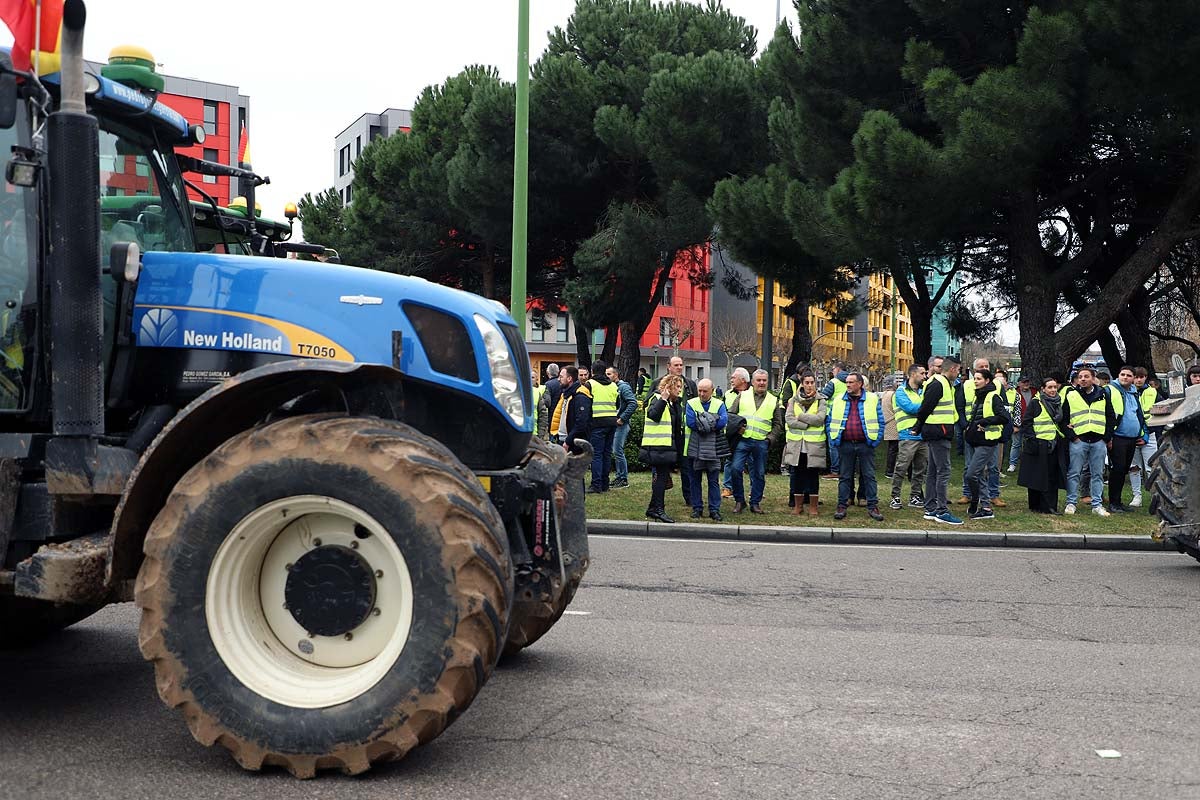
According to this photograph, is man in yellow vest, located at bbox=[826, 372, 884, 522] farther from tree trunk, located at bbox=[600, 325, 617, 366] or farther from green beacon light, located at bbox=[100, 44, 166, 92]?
tree trunk, located at bbox=[600, 325, 617, 366]

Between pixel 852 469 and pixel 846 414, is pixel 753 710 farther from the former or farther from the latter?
pixel 852 469

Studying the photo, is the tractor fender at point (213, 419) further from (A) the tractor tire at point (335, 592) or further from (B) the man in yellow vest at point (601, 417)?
(B) the man in yellow vest at point (601, 417)

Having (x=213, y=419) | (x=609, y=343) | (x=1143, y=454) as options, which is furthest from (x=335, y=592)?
(x=609, y=343)

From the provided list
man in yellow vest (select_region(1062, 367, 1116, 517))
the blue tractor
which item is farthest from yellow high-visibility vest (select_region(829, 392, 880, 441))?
the blue tractor

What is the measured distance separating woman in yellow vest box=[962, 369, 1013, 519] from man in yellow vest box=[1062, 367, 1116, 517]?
1.07 meters

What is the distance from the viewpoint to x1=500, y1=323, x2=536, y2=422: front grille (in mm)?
4961

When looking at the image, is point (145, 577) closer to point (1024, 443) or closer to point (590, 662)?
point (590, 662)

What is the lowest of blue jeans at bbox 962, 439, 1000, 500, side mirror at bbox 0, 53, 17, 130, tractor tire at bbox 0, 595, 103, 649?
tractor tire at bbox 0, 595, 103, 649

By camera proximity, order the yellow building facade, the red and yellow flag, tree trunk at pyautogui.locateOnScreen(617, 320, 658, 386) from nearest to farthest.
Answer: the red and yellow flag, tree trunk at pyautogui.locateOnScreen(617, 320, 658, 386), the yellow building facade

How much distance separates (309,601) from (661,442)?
957cm

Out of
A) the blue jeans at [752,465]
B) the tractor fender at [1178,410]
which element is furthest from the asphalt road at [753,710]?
the blue jeans at [752,465]

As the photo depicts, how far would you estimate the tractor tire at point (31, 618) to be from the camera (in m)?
5.77

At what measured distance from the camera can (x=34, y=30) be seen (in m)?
4.36

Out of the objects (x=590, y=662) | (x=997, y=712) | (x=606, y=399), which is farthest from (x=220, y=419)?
(x=606, y=399)
